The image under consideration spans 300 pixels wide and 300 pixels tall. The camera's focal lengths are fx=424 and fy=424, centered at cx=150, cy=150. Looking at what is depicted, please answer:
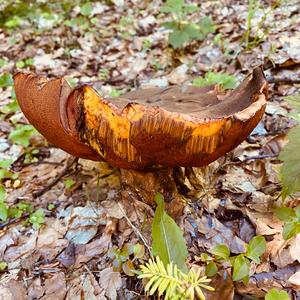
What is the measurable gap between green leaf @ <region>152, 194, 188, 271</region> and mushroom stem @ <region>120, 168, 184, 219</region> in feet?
1.64

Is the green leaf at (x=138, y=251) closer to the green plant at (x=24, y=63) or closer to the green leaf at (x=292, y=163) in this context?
the green leaf at (x=292, y=163)

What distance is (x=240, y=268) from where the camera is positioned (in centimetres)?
197

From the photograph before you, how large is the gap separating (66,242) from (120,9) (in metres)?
4.94

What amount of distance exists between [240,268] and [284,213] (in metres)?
0.45

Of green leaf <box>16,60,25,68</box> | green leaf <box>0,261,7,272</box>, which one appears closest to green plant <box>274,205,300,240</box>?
green leaf <box>0,261,7,272</box>

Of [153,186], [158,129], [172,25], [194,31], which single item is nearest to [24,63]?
[172,25]

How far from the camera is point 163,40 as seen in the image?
547 centimetres

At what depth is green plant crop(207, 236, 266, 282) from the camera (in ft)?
6.44

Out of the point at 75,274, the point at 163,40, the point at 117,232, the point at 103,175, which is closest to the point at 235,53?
the point at 163,40

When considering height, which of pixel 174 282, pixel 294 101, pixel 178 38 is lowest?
pixel 178 38

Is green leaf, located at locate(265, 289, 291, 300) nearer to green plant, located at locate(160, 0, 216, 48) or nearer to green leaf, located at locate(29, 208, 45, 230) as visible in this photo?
green leaf, located at locate(29, 208, 45, 230)

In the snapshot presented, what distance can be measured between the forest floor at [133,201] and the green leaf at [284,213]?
111mm

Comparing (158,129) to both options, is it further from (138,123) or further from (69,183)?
(69,183)

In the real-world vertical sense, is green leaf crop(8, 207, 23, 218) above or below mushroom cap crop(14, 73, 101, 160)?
below
